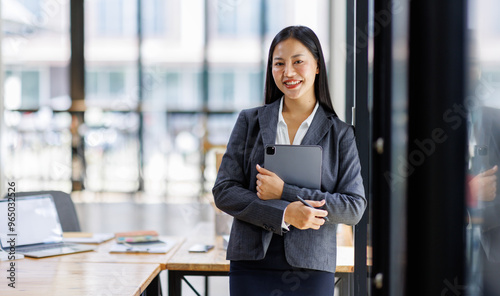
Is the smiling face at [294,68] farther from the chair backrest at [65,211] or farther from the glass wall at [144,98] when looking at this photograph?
the glass wall at [144,98]

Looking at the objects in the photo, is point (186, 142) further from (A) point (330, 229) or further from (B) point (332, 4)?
(A) point (330, 229)

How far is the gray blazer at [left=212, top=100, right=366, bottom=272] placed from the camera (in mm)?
1681

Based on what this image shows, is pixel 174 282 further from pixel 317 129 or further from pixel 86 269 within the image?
pixel 317 129

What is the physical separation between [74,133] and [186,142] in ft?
5.04

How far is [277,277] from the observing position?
1.71 metres

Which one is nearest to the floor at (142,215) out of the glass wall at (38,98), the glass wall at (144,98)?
the glass wall at (144,98)

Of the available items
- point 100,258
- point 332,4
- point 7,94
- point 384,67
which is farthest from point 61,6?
point 384,67

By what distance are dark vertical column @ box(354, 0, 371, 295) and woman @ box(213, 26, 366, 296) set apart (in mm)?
490

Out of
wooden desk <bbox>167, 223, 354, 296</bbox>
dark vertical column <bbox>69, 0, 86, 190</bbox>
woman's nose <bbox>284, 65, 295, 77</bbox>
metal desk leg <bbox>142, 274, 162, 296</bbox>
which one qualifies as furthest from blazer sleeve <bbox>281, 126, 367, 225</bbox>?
dark vertical column <bbox>69, 0, 86, 190</bbox>

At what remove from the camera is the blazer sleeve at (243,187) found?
5.41 feet

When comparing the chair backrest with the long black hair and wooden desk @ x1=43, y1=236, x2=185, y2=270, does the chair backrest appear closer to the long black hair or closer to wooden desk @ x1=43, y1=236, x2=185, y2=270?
wooden desk @ x1=43, y1=236, x2=185, y2=270

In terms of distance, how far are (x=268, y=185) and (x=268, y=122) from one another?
0.23 meters

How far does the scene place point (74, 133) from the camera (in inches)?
281

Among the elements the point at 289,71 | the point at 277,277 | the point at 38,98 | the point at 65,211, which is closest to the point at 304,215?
the point at 277,277
